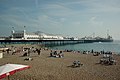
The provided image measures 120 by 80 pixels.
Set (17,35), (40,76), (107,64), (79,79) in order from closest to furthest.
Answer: (79,79) → (40,76) → (107,64) → (17,35)

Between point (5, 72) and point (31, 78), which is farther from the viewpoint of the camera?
point (31, 78)

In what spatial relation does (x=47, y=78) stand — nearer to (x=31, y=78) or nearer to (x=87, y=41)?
(x=31, y=78)

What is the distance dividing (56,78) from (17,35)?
107 meters

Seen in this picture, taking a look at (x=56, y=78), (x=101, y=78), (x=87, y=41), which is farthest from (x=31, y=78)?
(x=87, y=41)

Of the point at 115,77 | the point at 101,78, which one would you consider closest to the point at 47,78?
the point at 101,78

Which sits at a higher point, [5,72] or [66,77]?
[5,72]

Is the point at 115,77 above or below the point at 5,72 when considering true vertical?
below

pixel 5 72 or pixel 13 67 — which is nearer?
pixel 5 72

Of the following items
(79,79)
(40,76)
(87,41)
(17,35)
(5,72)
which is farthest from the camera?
(87,41)

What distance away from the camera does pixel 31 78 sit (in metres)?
13.4

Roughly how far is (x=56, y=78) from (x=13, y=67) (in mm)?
6210

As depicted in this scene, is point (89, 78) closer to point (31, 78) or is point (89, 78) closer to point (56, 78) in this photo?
point (56, 78)

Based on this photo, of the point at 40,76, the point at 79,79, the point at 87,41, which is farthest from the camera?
the point at 87,41

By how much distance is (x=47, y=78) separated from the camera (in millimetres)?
13539
